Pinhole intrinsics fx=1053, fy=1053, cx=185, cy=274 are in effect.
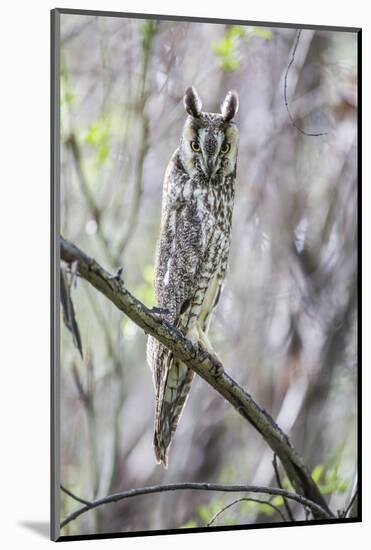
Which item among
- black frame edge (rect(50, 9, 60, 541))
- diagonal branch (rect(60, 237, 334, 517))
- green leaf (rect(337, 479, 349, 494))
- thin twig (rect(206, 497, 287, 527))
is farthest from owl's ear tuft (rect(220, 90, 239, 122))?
green leaf (rect(337, 479, 349, 494))

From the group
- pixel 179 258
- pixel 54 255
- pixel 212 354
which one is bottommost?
pixel 212 354

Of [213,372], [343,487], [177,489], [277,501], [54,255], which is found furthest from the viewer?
[343,487]

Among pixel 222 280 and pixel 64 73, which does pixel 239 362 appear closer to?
pixel 222 280

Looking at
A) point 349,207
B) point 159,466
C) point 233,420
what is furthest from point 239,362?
point 349,207

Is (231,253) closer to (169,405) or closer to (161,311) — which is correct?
(161,311)

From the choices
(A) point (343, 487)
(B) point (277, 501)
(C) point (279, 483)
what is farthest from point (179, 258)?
(A) point (343, 487)

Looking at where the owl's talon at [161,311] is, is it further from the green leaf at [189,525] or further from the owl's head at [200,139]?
the green leaf at [189,525]
